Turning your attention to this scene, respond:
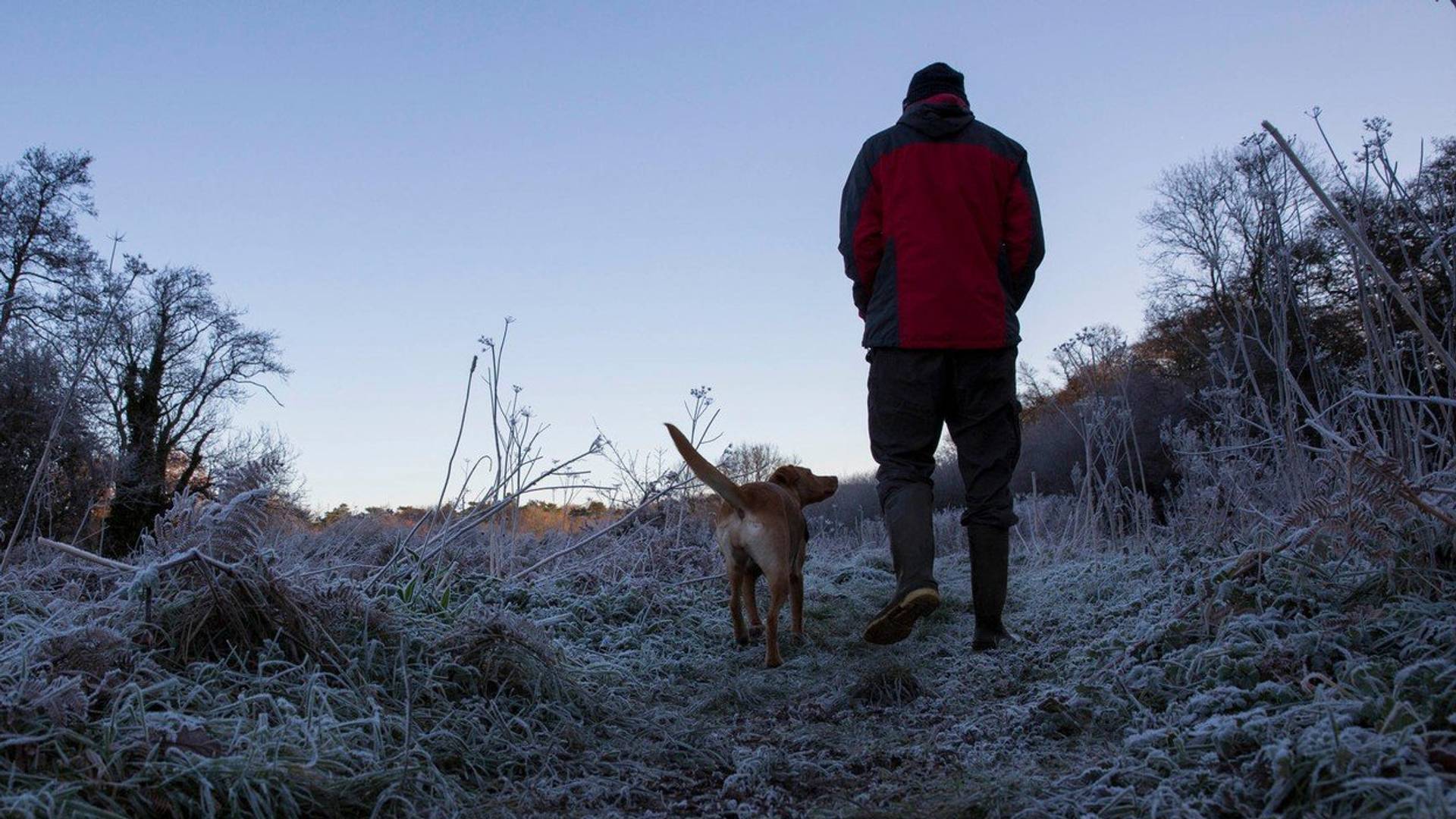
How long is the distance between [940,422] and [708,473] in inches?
41.6

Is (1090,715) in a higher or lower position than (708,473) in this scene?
lower

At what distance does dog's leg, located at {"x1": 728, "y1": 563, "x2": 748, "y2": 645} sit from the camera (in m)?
4.40

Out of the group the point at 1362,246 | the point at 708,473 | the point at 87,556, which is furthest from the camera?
the point at 708,473

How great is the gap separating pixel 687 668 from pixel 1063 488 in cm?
1604

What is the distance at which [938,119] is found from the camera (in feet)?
12.9

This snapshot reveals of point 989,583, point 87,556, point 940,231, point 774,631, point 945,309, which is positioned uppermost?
point 940,231

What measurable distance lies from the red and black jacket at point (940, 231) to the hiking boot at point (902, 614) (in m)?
1.01

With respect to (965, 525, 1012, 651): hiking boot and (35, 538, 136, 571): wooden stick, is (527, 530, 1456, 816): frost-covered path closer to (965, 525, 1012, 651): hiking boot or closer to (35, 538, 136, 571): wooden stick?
(965, 525, 1012, 651): hiking boot

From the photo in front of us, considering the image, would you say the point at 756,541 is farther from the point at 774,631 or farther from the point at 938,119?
the point at 938,119

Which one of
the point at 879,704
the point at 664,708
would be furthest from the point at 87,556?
the point at 879,704

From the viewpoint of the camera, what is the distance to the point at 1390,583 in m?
2.12

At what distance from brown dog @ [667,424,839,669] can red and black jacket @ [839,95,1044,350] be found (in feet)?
3.16

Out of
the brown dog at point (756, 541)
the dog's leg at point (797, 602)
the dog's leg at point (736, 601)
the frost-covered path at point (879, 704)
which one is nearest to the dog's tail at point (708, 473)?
the brown dog at point (756, 541)

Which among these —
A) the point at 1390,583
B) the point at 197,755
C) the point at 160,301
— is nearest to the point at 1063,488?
the point at 1390,583
